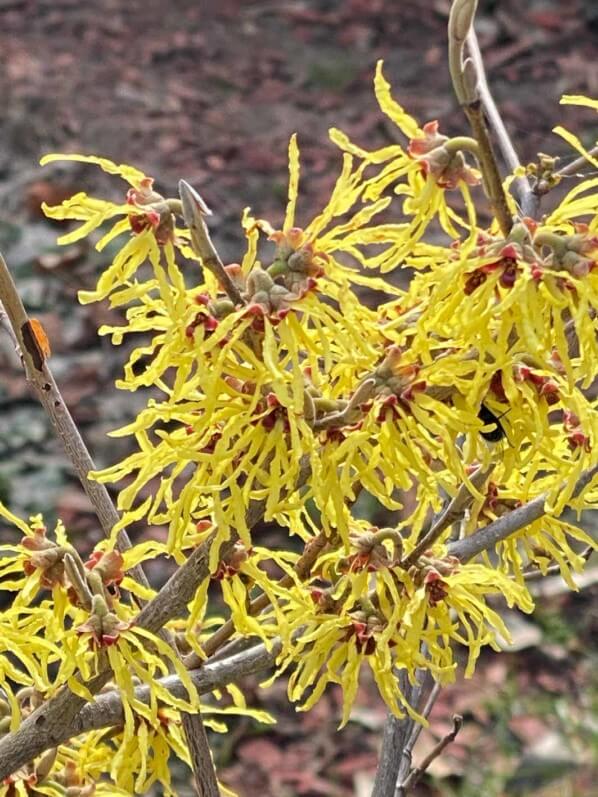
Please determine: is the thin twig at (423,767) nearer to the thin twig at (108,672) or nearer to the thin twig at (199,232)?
the thin twig at (108,672)

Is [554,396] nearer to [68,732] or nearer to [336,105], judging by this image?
[68,732]

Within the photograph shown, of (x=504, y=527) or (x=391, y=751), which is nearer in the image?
(x=504, y=527)

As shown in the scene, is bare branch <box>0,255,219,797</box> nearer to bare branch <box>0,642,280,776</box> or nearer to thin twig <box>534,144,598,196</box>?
bare branch <box>0,642,280,776</box>

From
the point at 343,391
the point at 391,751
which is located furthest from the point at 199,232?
the point at 391,751

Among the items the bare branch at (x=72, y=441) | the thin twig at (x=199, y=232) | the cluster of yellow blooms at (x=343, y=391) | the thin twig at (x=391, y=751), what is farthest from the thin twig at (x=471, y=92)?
the thin twig at (x=391, y=751)

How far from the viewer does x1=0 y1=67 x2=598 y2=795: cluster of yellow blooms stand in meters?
0.69

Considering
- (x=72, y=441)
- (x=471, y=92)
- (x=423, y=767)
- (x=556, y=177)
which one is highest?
(x=471, y=92)

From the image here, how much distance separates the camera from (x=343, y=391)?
763mm

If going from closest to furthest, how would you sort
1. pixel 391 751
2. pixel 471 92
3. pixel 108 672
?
pixel 471 92 < pixel 108 672 < pixel 391 751

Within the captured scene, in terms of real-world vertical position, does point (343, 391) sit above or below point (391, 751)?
above

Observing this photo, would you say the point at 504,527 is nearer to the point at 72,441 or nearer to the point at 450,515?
the point at 450,515

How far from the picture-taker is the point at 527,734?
244 centimetres

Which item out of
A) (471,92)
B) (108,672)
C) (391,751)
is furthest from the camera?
(391,751)

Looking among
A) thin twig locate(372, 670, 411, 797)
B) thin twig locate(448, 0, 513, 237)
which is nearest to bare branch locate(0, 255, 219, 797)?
thin twig locate(372, 670, 411, 797)
